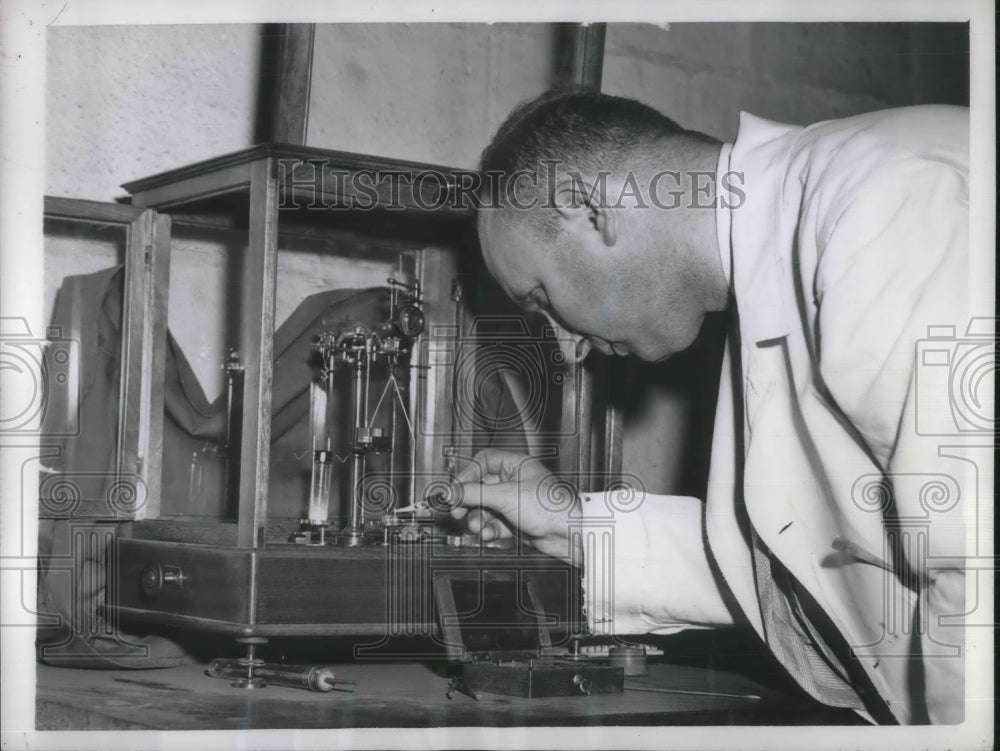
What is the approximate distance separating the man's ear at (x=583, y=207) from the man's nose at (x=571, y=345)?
0.20 metres

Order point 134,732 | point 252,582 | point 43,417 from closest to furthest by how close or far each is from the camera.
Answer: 1. point 134,732
2. point 252,582
3. point 43,417

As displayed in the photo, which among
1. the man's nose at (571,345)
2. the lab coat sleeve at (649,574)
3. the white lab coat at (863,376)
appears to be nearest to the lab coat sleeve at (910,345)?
the white lab coat at (863,376)

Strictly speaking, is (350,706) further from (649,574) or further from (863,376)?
(863,376)

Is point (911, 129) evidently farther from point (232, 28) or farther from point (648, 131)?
point (232, 28)

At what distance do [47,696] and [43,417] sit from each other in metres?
0.33

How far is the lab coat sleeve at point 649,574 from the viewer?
153 cm

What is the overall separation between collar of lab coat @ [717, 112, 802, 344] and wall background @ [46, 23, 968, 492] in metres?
0.24

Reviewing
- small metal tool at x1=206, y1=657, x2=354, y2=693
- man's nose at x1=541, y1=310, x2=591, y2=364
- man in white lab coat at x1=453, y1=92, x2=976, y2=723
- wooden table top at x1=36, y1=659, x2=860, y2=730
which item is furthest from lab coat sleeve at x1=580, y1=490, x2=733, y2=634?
small metal tool at x1=206, y1=657, x2=354, y2=693

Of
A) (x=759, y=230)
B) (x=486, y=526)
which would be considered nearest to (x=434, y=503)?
(x=486, y=526)

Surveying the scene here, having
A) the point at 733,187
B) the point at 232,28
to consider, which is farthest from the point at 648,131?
the point at 232,28

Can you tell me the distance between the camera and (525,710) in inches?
50.5

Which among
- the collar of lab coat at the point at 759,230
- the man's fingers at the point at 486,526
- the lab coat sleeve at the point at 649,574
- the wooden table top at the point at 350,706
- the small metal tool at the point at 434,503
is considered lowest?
the wooden table top at the point at 350,706

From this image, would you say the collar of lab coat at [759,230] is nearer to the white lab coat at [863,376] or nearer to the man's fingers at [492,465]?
the white lab coat at [863,376]

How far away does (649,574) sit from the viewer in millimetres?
1531
